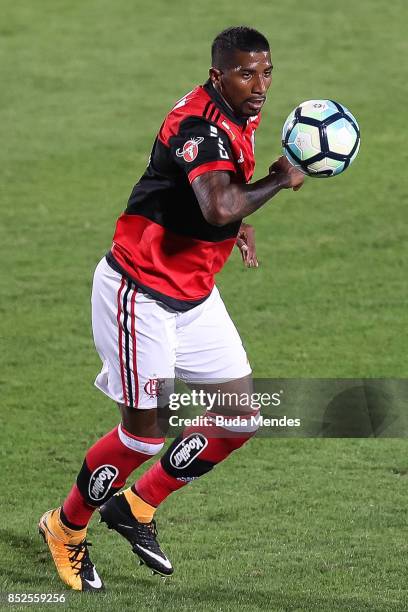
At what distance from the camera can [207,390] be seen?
6.14 m

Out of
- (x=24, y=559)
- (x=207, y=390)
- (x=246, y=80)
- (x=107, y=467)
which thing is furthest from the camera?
(x=24, y=559)

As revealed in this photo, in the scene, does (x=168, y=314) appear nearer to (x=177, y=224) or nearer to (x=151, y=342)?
(x=151, y=342)

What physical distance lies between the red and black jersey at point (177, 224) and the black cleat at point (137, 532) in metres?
1.04

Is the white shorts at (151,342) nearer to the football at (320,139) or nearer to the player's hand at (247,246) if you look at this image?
the player's hand at (247,246)

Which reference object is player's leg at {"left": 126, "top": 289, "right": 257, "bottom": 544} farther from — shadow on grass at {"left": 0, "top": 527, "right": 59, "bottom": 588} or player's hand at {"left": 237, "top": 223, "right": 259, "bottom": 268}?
shadow on grass at {"left": 0, "top": 527, "right": 59, "bottom": 588}

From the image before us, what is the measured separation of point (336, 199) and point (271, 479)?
17.4 ft

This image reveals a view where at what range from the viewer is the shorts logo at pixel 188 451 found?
20.2ft

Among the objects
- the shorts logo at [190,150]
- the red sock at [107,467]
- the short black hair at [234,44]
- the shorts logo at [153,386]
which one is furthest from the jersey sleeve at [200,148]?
the red sock at [107,467]

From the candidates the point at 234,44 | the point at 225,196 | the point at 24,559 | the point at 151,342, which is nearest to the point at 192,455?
the point at 151,342

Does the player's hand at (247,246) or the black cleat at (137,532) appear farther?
the player's hand at (247,246)

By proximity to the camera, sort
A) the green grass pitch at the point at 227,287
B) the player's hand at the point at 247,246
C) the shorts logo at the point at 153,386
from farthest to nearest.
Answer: the player's hand at the point at 247,246, the green grass pitch at the point at 227,287, the shorts logo at the point at 153,386

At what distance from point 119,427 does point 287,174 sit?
1430mm

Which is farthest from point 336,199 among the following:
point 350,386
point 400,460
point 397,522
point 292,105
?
point 397,522

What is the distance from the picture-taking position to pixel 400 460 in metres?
7.61
